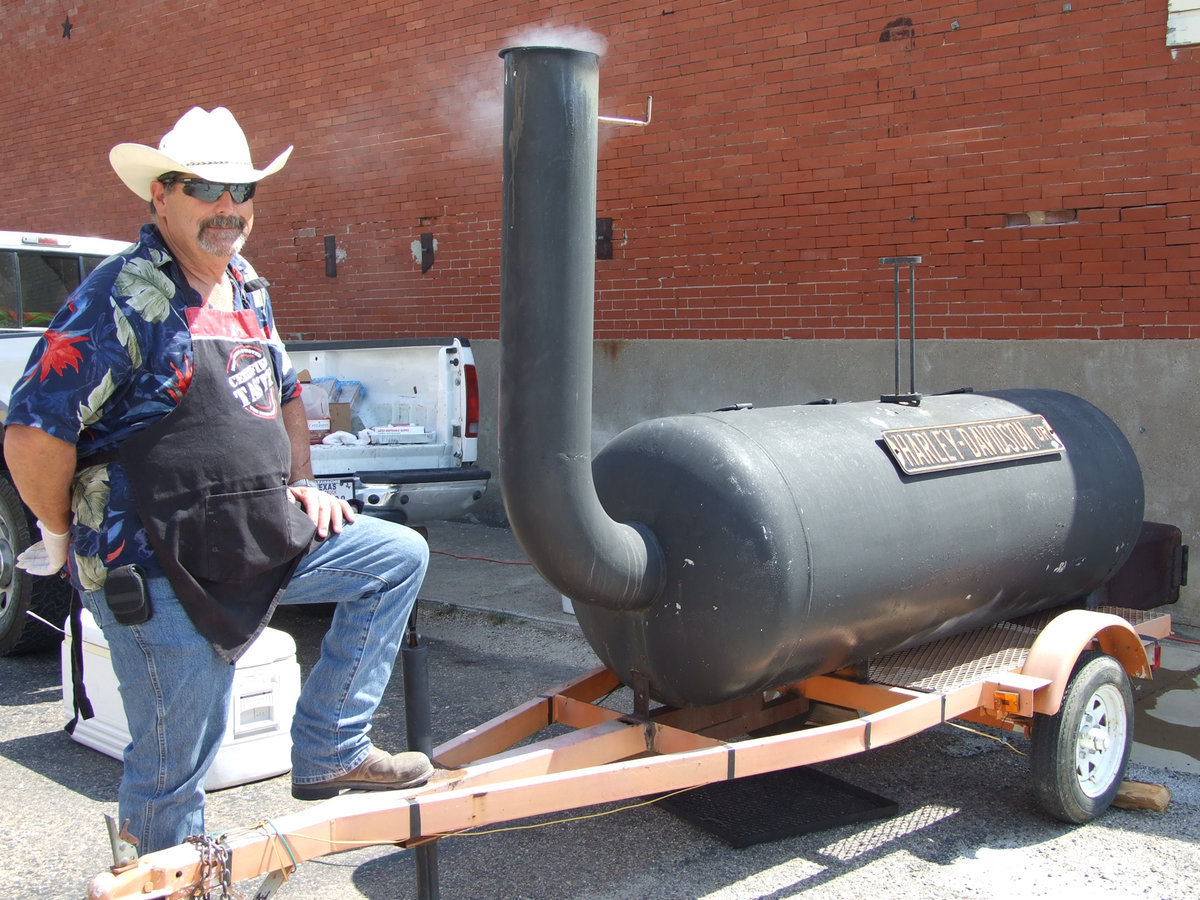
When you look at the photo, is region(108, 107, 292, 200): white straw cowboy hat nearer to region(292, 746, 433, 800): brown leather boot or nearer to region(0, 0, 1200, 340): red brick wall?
region(292, 746, 433, 800): brown leather boot

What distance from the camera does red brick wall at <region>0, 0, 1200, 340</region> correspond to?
7.07 metres

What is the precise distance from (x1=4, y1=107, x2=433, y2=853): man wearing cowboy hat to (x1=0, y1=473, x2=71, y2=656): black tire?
3415 mm

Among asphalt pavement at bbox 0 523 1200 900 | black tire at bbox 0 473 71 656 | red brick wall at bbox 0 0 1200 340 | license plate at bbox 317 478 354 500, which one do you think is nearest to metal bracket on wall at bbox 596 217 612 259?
red brick wall at bbox 0 0 1200 340

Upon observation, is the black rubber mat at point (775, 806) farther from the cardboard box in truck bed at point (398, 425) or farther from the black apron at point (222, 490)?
the cardboard box in truck bed at point (398, 425)

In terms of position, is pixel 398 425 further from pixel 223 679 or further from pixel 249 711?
pixel 223 679

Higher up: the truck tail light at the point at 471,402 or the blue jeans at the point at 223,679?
the truck tail light at the point at 471,402

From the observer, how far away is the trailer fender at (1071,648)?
4.09 metres

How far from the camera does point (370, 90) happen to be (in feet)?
36.5

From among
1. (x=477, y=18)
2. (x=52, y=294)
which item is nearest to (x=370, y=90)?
(x=477, y=18)

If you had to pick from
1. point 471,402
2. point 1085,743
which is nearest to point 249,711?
point 471,402

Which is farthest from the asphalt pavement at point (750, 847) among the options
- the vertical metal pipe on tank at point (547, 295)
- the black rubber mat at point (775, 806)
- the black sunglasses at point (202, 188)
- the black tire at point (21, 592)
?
the black sunglasses at point (202, 188)

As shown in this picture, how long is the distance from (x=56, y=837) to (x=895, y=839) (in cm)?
306

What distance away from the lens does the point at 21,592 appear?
617 centimetres

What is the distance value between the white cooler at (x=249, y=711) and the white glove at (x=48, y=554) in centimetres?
160
